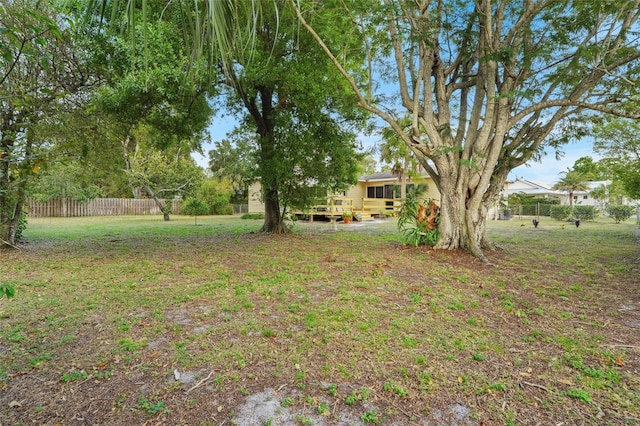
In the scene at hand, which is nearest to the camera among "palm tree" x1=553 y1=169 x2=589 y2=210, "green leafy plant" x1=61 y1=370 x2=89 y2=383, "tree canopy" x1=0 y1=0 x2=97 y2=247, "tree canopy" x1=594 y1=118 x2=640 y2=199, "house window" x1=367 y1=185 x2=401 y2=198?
"green leafy plant" x1=61 y1=370 x2=89 y2=383

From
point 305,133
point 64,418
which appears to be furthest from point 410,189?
point 64,418

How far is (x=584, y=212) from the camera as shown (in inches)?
749

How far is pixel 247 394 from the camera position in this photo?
7.29ft

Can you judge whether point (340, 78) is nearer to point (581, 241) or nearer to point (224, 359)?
point (224, 359)

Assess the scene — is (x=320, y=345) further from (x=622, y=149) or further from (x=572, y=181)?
(x=572, y=181)

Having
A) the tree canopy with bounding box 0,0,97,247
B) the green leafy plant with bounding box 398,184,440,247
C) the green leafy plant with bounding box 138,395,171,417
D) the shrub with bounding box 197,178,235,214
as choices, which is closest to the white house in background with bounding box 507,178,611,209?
the shrub with bounding box 197,178,235,214

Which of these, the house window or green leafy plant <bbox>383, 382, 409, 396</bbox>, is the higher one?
the house window

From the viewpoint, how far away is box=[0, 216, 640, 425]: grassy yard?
6.85 feet

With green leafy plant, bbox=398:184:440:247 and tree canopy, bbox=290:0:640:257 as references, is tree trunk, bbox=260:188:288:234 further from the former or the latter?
tree canopy, bbox=290:0:640:257

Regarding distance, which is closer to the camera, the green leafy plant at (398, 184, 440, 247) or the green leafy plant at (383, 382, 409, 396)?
the green leafy plant at (383, 382, 409, 396)

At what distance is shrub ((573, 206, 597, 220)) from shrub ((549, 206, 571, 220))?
0.54 m

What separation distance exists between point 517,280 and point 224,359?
4.70 m

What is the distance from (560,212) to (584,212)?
3.78 feet

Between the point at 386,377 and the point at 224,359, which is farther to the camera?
the point at 224,359
